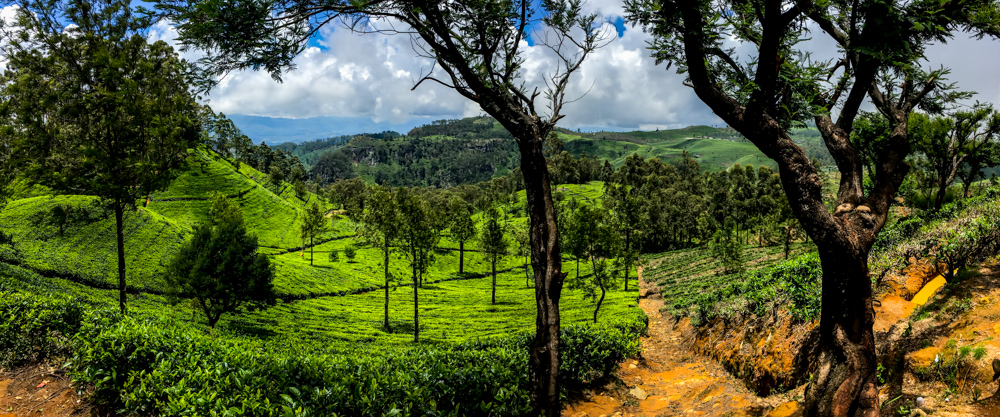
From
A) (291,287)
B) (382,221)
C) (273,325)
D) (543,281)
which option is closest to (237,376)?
(543,281)

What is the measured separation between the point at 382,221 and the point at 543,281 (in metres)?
24.2

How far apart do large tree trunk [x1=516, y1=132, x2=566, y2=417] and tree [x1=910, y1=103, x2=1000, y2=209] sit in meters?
23.8

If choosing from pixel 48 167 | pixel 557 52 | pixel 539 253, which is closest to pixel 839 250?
pixel 539 253

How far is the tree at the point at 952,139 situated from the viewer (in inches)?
817

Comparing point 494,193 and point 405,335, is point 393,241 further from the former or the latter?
point 494,193

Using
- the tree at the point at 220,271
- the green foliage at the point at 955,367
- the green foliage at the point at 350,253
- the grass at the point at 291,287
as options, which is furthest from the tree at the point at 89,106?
the green foliage at the point at 350,253

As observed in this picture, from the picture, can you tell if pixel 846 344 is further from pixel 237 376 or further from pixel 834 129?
pixel 237 376

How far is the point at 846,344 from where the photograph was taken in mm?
4941

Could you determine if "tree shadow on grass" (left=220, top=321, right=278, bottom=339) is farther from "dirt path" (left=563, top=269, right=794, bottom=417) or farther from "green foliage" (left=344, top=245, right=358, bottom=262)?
"green foliage" (left=344, top=245, right=358, bottom=262)

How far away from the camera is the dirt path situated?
747 centimetres

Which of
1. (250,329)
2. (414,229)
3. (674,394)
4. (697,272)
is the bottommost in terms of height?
(250,329)

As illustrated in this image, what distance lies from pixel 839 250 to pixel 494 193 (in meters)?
121

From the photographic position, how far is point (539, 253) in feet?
19.6

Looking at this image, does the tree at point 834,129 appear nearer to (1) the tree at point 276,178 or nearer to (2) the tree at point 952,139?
(2) the tree at point 952,139
